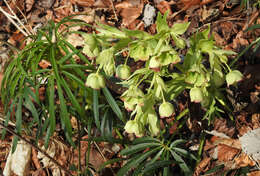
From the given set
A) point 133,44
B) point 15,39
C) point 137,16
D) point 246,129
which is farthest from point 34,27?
point 246,129

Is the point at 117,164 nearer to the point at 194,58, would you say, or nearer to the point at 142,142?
the point at 142,142

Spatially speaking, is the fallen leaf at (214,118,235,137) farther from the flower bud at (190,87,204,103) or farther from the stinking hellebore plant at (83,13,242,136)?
the flower bud at (190,87,204,103)

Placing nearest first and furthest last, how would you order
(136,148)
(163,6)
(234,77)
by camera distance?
(234,77) < (136,148) < (163,6)

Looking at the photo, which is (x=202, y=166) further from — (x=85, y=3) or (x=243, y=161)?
(x=85, y=3)

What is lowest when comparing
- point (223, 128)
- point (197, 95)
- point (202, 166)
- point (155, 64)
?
point (202, 166)

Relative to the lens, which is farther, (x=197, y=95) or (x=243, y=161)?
(x=243, y=161)

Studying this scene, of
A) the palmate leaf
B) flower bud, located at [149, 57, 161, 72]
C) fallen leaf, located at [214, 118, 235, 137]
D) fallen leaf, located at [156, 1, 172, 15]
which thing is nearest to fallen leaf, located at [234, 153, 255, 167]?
fallen leaf, located at [214, 118, 235, 137]

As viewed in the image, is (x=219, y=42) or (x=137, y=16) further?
(x=137, y=16)

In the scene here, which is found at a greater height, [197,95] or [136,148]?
[197,95]

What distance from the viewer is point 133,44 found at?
1.11m

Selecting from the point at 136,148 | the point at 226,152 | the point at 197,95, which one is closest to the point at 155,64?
the point at 197,95

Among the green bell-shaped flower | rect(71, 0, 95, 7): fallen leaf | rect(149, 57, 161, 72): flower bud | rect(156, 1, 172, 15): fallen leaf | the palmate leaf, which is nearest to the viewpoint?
rect(149, 57, 161, 72): flower bud

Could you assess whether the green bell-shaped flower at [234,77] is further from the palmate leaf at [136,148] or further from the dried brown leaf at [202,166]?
the dried brown leaf at [202,166]

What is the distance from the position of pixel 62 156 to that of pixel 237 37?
160 cm
